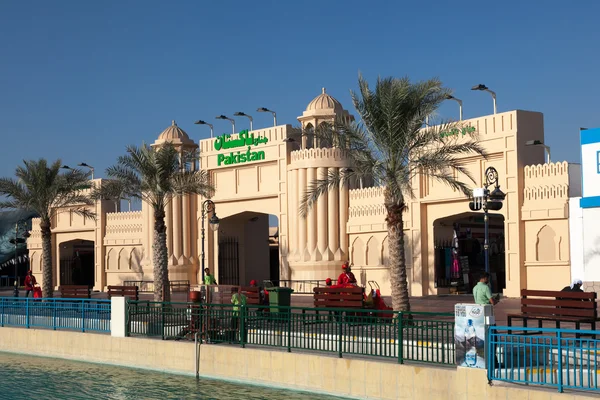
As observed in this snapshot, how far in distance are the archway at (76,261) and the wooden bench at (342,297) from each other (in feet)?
106

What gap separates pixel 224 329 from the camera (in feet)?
57.9

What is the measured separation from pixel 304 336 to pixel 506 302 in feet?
42.1

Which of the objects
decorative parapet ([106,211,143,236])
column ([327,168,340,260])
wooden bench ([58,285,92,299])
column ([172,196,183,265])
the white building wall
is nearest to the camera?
the white building wall

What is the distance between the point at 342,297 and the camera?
19.0 metres

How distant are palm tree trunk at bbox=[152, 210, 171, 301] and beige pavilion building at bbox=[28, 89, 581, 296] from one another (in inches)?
274

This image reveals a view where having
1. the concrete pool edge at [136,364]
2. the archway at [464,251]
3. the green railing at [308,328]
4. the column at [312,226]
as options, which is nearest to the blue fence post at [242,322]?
the green railing at [308,328]

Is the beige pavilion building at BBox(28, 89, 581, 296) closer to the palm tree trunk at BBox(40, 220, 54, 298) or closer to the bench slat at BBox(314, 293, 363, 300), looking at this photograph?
the bench slat at BBox(314, 293, 363, 300)

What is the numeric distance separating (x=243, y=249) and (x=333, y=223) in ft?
25.5

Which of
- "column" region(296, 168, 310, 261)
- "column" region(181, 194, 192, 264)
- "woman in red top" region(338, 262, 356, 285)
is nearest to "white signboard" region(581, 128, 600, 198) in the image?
"woman in red top" region(338, 262, 356, 285)

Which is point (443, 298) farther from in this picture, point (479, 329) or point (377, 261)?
point (479, 329)

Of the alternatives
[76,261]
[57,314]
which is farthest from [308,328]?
[76,261]

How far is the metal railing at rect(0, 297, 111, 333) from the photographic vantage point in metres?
20.9

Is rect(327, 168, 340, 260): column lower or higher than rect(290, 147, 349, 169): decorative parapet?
lower

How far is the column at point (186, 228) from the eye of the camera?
40281mm
